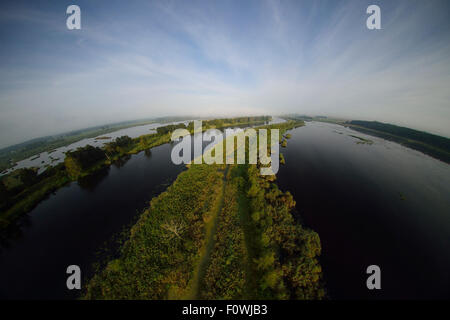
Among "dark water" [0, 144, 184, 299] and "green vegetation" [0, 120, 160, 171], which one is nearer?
"dark water" [0, 144, 184, 299]

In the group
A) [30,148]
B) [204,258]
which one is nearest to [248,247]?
[204,258]

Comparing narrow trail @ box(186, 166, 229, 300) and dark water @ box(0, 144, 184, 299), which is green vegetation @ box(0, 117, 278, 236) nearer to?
dark water @ box(0, 144, 184, 299)

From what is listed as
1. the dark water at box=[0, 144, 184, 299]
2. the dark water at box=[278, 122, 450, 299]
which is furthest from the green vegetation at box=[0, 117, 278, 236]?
the dark water at box=[278, 122, 450, 299]

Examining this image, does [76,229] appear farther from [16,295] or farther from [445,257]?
[445,257]

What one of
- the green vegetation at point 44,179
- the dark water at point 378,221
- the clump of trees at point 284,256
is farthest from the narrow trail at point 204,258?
the green vegetation at point 44,179

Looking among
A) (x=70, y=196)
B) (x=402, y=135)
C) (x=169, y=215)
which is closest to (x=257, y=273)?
(x=169, y=215)

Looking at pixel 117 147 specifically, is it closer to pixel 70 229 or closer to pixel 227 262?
pixel 70 229
